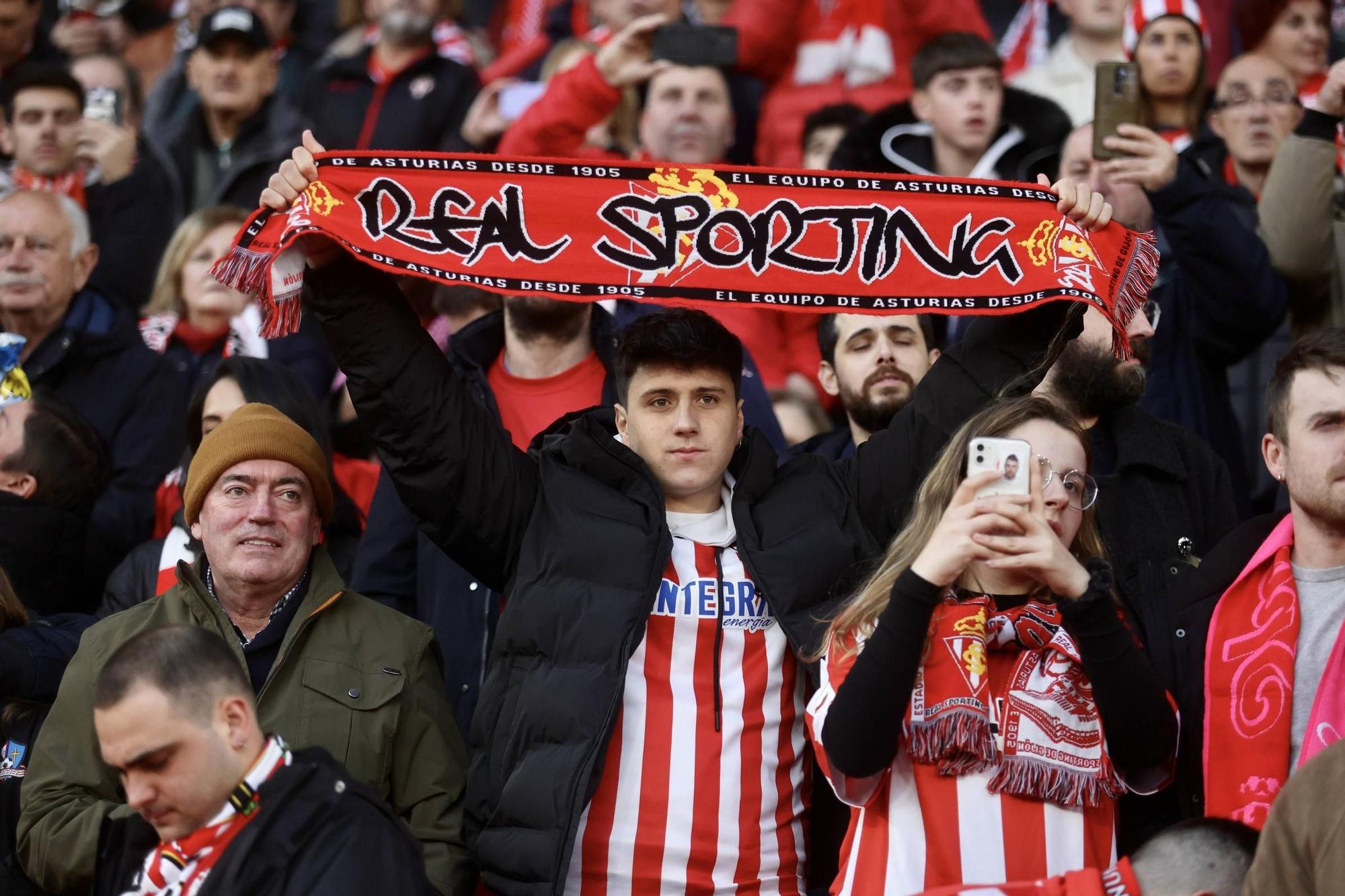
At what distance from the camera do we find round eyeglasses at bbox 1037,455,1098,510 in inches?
165

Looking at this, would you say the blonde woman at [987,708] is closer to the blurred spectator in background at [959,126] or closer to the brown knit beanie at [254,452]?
the brown knit beanie at [254,452]

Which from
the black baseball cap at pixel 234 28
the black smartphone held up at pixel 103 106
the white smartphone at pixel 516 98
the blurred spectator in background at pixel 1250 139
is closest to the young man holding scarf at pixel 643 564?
the blurred spectator in background at pixel 1250 139

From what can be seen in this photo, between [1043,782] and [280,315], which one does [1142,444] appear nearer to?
[1043,782]

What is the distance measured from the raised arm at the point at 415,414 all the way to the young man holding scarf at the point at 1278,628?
1701mm

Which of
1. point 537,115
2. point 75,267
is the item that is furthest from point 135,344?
point 537,115

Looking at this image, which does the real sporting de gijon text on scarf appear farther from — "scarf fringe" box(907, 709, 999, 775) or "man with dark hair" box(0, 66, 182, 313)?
"man with dark hair" box(0, 66, 182, 313)

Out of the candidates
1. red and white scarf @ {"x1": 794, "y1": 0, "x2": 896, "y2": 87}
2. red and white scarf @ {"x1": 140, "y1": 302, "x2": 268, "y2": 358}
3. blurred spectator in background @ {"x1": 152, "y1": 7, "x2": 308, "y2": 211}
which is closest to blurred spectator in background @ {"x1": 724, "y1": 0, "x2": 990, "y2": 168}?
red and white scarf @ {"x1": 794, "y1": 0, "x2": 896, "y2": 87}

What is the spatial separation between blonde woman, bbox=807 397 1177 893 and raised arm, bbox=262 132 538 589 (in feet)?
3.14

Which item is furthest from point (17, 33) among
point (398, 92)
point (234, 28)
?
point (398, 92)

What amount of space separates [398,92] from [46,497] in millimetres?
4442

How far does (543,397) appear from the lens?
584cm

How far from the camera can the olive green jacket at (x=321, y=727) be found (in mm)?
4570

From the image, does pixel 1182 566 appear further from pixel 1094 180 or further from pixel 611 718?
pixel 1094 180

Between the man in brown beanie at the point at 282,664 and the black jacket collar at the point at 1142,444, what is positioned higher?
the black jacket collar at the point at 1142,444
